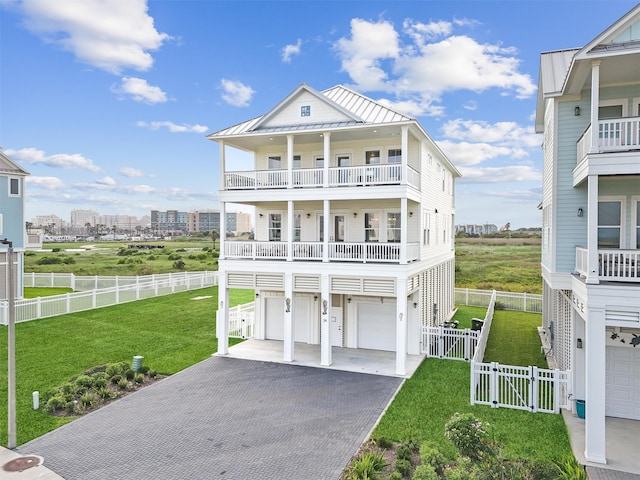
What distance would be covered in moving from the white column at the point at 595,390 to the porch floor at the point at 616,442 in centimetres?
20

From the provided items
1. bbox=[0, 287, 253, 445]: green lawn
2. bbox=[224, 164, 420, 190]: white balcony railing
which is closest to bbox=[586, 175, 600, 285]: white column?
bbox=[224, 164, 420, 190]: white balcony railing

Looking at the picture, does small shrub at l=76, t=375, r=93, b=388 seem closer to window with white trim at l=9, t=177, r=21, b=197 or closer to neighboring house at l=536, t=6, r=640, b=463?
neighboring house at l=536, t=6, r=640, b=463

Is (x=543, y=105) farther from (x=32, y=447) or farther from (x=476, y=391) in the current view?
(x=32, y=447)

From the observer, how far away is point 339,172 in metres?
16.2

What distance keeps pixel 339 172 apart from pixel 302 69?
1898 centimetres

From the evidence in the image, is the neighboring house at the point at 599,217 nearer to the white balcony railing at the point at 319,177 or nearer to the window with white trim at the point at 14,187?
the white balcony railing at the point at 319,177

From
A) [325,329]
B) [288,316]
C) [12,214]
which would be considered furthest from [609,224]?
[12,214]

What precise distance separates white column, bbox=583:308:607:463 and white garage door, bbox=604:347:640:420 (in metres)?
2.76

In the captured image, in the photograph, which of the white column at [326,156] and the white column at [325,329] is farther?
the white column at [326,156]

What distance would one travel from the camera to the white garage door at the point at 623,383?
35.9ft

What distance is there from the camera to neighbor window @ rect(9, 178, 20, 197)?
2580 cm

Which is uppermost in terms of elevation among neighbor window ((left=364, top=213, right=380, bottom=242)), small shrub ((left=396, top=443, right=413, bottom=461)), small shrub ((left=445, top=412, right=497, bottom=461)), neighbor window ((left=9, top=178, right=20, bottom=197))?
neighbor window ((left=9, top=178, right=20, bottom=197))

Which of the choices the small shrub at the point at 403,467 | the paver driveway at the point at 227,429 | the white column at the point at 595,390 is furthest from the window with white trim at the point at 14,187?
the white column at the point at 595,390

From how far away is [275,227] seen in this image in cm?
1917
